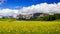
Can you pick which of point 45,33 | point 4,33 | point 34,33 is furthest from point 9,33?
point 45,33

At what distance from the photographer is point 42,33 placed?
52.6 feet

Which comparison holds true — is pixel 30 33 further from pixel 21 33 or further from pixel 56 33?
pixel 56 33

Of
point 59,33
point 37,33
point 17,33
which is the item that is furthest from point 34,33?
point 59,33

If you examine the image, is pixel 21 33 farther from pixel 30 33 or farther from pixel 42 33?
pixel 42 33

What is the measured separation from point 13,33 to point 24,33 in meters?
1.14

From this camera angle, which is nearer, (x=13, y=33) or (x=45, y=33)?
(x=13, y=33)

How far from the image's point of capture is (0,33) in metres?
15.2

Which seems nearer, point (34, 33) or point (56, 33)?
point (34, 33)

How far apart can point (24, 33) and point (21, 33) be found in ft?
0.94

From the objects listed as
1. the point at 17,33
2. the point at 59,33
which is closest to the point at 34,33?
the point at 17,33

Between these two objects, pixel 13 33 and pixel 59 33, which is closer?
pixel 13 33

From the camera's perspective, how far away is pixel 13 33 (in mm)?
14852

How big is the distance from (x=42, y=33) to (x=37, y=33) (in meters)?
0.59

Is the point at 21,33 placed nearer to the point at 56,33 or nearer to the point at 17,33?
the point at 17,33
